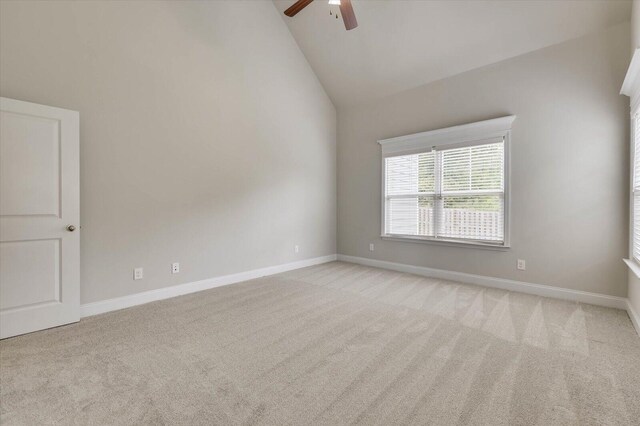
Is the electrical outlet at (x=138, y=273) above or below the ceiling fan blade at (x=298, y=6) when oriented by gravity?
below

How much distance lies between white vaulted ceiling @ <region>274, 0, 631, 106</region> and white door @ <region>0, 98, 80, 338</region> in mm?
3718

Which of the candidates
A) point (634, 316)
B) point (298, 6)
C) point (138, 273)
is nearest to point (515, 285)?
point (634, 316)

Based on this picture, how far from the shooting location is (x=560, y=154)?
11.3 feet

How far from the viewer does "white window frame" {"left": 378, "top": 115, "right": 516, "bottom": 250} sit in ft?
12.4

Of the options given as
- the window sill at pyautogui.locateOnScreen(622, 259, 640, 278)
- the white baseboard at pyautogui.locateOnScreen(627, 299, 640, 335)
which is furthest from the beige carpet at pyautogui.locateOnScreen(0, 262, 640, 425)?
the window sill at pyautogui.locateOnScreen(622, 259, 640, 278)

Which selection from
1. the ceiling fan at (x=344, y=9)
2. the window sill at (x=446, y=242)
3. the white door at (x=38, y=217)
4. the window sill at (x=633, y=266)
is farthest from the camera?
the window sill at (x=446, y=242)

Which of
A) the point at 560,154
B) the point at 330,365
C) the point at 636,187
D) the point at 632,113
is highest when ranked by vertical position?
the point at 632,113

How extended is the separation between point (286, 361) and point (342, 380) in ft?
1.47

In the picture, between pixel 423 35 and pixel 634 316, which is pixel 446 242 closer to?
pixel 634 316

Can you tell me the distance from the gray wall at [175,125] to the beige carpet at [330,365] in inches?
32.4

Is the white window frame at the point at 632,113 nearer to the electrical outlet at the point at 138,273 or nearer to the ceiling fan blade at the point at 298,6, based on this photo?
the ceiling fan blade at the point at 298,6

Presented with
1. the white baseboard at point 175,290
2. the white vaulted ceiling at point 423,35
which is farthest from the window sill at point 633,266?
the white baseboard at point 175,290

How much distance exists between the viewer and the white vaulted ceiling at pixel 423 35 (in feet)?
10.7

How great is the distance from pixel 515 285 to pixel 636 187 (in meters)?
1.61
